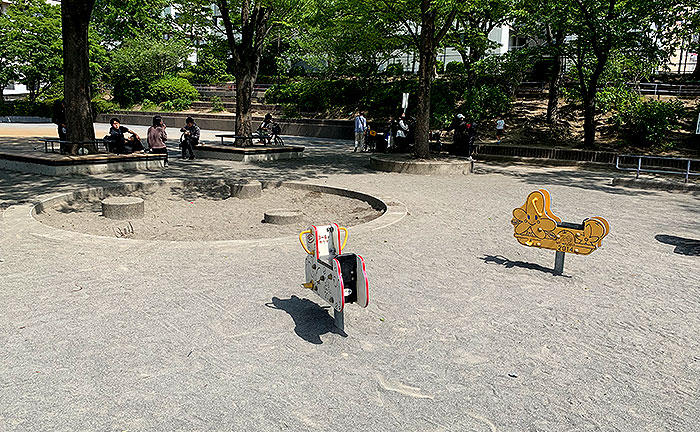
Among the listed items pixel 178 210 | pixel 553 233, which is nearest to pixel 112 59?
pixel 178 210

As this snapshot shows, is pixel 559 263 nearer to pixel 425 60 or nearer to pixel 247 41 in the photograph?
pixel 425 60

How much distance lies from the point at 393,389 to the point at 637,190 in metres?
11.6

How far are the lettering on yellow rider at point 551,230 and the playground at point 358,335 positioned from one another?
0.39m

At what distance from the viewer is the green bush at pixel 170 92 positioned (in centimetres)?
4106

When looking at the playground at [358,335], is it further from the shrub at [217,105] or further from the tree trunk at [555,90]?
the shrub at [217,105]

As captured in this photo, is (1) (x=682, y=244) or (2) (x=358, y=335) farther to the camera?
(1) (x=682, y=244)

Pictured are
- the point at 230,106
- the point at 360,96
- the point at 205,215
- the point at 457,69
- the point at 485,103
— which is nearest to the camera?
the point at 205,215

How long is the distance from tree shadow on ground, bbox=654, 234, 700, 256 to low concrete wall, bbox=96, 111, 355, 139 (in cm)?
2186

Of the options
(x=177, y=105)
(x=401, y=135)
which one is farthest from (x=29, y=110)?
(x=401, y=135)

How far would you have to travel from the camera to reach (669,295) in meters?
6.11

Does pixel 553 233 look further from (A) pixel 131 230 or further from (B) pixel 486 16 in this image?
(B) pixel 486 16

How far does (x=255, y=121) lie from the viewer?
33094 mm

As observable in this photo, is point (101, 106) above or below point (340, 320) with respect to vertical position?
above

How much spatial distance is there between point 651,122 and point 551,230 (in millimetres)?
16076
